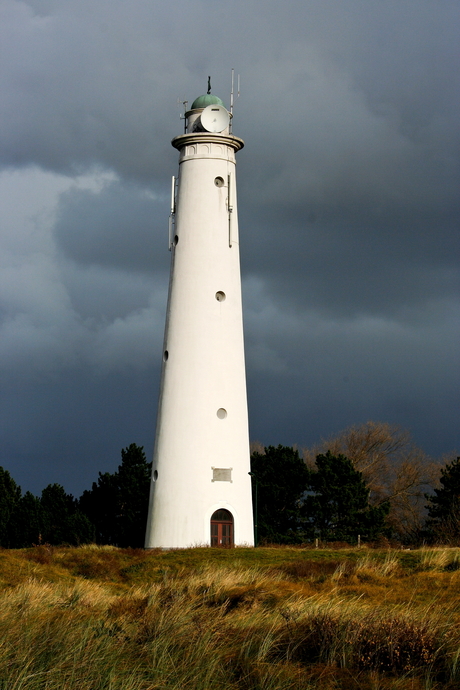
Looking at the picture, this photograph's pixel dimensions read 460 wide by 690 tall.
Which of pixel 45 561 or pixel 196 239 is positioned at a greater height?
pixel 196 239

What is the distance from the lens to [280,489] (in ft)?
154

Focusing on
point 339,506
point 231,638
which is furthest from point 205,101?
point 231,638

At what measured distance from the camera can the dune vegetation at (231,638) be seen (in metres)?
11.4

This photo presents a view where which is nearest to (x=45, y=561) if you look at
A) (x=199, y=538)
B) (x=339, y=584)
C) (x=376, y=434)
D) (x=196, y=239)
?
(x=199, y=538)

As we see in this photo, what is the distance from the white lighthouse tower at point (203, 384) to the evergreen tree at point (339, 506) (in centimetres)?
769

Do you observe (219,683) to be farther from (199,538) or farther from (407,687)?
(199,538)

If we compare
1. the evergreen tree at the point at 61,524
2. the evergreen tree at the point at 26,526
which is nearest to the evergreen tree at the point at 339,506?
the evergreen tree at the point at 61,524

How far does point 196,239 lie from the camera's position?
40281mm

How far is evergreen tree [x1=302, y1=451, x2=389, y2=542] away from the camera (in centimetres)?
4516

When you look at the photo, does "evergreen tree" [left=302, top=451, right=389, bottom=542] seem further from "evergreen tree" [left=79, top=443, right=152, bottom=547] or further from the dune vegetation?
the dune vegetation

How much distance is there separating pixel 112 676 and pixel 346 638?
3495 mm

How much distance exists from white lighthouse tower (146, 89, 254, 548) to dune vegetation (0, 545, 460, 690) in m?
18.1

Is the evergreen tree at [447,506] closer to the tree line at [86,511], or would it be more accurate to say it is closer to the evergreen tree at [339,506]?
the evergreen tree at [339,506]

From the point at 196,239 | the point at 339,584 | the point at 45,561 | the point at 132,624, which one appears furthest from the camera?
the point at 196,239
